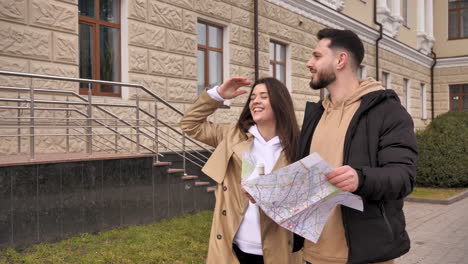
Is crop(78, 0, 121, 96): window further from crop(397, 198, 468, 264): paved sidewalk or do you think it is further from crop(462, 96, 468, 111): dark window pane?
crop(462, 96, 468, 111): dark window pane

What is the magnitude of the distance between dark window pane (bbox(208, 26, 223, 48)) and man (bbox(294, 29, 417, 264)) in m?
8.73

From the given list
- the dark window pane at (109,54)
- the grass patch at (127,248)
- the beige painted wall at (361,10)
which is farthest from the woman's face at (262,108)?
the beige painted wall at (361,10)

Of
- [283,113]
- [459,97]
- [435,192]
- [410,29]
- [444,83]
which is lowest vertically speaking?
[435,192]

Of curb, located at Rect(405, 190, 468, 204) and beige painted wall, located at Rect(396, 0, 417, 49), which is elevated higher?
beige painted wall, located at Rect(396, 0, 417, 49)

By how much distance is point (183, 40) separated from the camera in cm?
975

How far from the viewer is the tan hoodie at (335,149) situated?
2.21 metres

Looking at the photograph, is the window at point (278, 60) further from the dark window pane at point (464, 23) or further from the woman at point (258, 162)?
the dark window pane at point (464, 23)

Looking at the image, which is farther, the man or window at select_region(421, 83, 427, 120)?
window at select_region(421, 83, 427, 120)

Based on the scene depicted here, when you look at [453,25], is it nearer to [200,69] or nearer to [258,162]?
[200,69]

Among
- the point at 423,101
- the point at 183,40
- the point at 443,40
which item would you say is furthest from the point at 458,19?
the point at 183,40

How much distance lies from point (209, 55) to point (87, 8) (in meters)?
3.32

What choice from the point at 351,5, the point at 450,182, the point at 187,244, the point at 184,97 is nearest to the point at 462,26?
the point at 351,5

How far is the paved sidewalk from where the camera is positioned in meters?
6.15

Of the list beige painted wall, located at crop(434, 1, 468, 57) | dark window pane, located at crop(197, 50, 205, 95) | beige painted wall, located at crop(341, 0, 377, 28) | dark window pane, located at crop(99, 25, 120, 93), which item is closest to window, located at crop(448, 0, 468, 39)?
beige painted wall, located at crop(434, 1, 468, 57)
